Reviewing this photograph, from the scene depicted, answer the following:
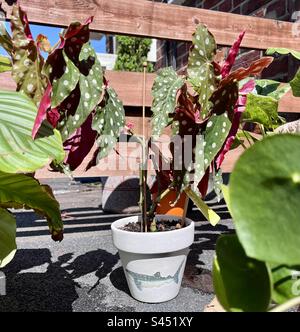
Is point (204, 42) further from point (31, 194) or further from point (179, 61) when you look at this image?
point (179, 61)

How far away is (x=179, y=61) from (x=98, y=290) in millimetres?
2256

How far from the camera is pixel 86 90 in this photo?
50cm

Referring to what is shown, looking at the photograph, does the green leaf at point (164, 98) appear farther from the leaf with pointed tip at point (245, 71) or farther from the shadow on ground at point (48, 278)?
the shadow on ground at point (48, 278)

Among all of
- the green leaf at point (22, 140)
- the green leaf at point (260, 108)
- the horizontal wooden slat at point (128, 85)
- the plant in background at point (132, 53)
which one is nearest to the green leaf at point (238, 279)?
the green leaf at point (22, 140)

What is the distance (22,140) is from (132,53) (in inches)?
191


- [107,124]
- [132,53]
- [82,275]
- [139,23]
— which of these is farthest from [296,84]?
[132,53]

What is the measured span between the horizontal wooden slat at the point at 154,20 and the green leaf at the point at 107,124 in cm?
63

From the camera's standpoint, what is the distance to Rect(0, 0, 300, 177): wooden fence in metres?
1.17

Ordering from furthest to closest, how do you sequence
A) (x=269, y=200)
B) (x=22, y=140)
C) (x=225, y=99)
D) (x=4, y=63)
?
(x=4, y=63) → (x=225, y=99) → (x=22, y=140) → (x=269, y=200)

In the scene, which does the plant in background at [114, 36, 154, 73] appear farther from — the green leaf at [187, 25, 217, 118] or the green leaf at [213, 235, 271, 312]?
the green leaf at [213, 235, 271, 312]

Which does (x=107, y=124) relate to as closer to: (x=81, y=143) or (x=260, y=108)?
(x=81, y=143)

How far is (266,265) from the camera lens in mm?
178
